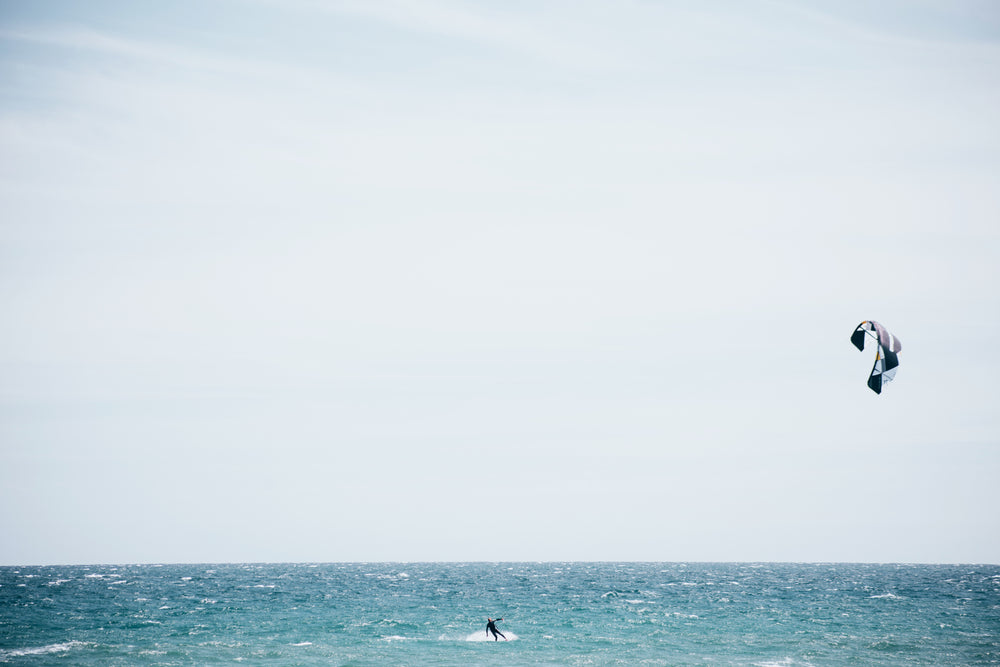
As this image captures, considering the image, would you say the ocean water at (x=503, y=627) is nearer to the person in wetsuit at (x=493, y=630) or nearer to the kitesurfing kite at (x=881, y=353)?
the person in wetsuit at (x=493, y=630)

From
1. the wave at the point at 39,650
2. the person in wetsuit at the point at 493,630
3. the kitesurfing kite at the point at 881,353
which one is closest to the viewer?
the kitesurfing kite at the point at 881,353

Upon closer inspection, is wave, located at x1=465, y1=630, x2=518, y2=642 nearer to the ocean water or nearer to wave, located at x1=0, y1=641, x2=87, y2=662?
the ocean water

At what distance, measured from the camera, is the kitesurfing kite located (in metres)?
26.5

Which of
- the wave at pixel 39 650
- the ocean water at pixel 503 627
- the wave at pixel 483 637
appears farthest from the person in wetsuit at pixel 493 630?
the wave at pixel 39 650

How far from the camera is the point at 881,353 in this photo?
26.8 m

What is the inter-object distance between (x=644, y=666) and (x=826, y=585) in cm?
5643

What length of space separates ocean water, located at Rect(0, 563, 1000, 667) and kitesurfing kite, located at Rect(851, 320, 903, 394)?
49.5 feet

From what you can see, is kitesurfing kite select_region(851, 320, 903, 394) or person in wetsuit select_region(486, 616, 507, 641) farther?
person in wetsuit select_region(486, 616, 507, 641)

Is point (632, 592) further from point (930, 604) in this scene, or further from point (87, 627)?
point (87, 627)

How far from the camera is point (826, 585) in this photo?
83250 millimetres

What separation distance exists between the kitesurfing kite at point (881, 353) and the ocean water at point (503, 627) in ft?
49.5

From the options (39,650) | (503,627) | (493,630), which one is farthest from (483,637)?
(39,650)

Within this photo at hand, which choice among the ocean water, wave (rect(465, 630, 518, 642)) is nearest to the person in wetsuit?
wave (rect(465, 630, 518, 642))

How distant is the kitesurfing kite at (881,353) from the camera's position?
2653 cm
